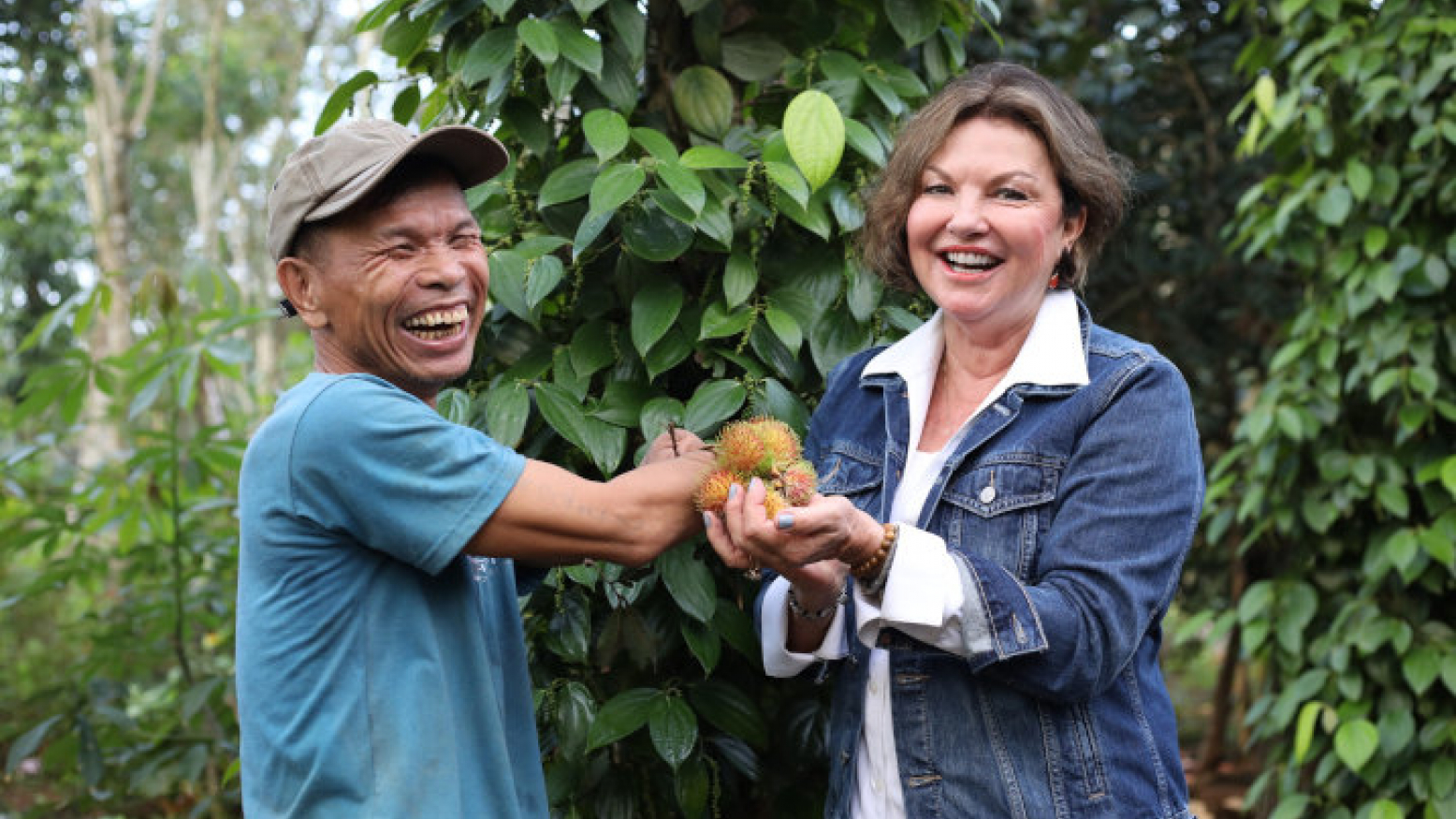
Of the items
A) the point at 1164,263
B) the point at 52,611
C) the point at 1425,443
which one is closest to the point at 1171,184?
the point at 1164,263

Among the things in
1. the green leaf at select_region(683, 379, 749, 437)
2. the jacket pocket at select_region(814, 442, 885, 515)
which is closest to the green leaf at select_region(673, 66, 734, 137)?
the green leaf at select_region(683, 379, 749, 437)

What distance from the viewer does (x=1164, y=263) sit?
4160 millimetres

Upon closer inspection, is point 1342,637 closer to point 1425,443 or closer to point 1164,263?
point 1425,443

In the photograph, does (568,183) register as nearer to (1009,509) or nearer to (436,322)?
(436,322)

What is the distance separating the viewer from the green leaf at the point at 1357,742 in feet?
8.73

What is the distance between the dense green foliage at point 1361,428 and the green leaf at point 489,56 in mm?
1905

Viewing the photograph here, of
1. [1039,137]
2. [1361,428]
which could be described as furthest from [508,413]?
[1361,428]

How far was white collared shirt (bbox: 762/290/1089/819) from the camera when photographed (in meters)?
1.31

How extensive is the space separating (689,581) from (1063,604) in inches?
21.6

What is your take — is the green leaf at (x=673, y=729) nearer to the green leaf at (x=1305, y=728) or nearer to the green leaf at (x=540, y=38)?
the green leaf at (x=540, y=38)

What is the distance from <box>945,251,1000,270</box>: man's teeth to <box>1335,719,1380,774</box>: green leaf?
69.2 inches

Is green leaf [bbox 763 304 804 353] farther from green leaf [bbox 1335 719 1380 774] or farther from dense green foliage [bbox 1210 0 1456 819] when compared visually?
green leaf [bbox 1335 719 1380 774]

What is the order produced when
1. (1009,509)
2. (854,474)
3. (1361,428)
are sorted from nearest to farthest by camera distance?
(1009,509) → (854,474) → (1361,428)

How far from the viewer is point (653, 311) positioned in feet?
5.71
